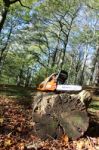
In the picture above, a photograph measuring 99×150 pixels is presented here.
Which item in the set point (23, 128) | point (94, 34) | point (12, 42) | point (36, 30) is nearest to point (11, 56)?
point (12, 42)

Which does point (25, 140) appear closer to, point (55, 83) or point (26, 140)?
point (26, 140)

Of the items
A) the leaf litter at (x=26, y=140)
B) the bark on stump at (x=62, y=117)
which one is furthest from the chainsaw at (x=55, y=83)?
the bark on stump at (x=62, y=117)

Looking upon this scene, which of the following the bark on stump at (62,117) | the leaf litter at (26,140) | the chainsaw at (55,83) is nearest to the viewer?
the leaf litter at (26,140)

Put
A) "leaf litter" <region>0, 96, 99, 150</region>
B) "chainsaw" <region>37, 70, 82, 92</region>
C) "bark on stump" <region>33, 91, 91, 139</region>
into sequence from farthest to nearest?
"chainsaw" <region>37, 70, 82, 92</region>
"bark on stump" <region>33, 91, 91, 139</region>
"leaf litter" <region>0, 96, 99, 150</region>

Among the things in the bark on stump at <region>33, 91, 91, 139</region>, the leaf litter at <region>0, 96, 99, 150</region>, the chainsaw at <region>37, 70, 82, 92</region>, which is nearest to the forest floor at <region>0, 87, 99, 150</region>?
the leaf litter at <region>0, 96, 99, 150</region>

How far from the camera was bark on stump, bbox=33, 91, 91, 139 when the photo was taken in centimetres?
694

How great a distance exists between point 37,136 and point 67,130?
0.77 m

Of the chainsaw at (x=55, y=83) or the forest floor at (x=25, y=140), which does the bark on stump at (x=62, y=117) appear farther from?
the chainsaw at (x=55, y=83)

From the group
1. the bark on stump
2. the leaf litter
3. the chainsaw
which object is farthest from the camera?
the chainsaw

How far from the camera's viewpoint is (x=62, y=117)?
23.3 ft

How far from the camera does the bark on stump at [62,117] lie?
6.94 meters

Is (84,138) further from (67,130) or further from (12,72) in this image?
(12,72)

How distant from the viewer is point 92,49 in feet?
161

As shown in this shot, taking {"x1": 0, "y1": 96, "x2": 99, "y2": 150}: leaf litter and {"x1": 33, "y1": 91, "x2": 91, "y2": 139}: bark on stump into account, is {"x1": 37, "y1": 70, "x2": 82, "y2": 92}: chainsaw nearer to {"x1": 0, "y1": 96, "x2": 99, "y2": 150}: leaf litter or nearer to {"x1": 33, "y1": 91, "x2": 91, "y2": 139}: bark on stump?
{"x1": 0, "y1": 96, "x2": 99, "y2": 150}: leaf litter
